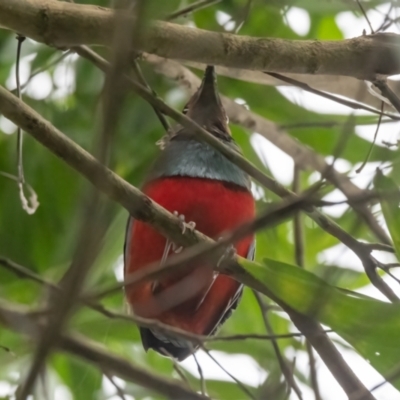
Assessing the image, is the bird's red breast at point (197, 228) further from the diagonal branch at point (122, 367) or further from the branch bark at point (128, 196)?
the diagonal branch at point (122, 367)

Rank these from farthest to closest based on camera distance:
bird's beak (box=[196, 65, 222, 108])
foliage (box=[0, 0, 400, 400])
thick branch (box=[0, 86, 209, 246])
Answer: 1. bird's beak (box=[196, 65, 222, 108])
2. foliage (box=[0, 0, 400, 400])
3. thick branch (box=[0, 86, 209, 246])

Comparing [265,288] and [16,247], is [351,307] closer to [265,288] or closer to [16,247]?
[265,288]

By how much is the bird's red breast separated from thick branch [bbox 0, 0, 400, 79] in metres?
0.76

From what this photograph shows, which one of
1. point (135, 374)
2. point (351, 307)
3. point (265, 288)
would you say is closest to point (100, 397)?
point (265, 288)

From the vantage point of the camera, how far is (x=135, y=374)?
103 centimetres

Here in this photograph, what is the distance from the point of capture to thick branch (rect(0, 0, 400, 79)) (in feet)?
5.33

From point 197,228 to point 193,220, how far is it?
33mm

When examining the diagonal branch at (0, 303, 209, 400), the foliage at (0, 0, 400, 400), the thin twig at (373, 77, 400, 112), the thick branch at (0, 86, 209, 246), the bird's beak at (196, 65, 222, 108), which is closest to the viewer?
the diagonal branch at (0, 303, 209, 400)

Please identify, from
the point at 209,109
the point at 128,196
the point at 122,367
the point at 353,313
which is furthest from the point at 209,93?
the point at 122,367

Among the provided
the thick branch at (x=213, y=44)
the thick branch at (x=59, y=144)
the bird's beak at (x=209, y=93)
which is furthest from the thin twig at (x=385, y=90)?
the bird's beak at (x=209, y=93)

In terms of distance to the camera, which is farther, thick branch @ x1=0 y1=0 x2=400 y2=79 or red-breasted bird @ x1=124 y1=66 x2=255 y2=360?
red-breasted bird @ x1=124 y1=66 x2=255 y2=360

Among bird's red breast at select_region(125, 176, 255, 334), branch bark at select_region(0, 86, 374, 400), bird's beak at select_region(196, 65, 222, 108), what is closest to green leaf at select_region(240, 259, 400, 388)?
branch bark at select_region(0, 86, 374, 400)

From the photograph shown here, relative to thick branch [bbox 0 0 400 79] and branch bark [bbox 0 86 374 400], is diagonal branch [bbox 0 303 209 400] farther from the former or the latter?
thick branch [bbox 0 0 400 79]

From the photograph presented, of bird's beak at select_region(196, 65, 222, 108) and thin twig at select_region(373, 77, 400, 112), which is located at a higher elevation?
bird's beak at select_region(196, 65, 222, 108)
